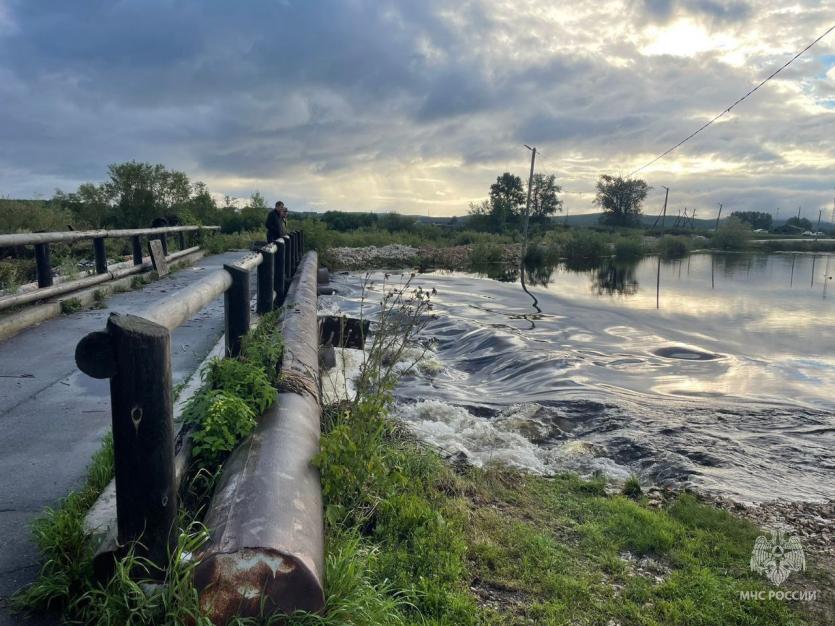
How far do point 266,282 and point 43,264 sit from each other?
3.34m

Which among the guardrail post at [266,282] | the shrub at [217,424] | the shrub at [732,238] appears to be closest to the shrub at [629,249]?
the shrub at [732,238]

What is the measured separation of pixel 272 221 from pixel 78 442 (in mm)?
11847

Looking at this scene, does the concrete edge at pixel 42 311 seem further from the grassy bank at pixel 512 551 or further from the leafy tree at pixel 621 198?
the leafy tree at pixel 621 198

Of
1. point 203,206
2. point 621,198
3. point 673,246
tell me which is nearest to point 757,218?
point 621,198

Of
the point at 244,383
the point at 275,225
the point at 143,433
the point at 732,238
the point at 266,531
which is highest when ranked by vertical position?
the point at 732,238

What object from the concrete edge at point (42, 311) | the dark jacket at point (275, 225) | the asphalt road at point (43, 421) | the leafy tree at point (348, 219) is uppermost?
the leafy tree at point (348, 219)

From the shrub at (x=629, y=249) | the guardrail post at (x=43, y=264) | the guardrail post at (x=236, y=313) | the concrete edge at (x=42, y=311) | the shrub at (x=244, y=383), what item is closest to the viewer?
the shrub at (x=244, y=383)

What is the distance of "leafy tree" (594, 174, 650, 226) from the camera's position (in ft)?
319

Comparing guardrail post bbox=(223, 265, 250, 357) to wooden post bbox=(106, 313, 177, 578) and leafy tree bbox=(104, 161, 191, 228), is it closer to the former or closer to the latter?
wooden post bbox=(106, 313, 177, 578)

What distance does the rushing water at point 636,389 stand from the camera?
255 inches

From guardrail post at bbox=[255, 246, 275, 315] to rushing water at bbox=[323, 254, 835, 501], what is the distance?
7.22ft

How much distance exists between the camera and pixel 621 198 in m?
98.3

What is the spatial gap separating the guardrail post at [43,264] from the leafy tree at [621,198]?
96043 millimetres

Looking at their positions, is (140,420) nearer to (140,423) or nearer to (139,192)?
(140,423)
